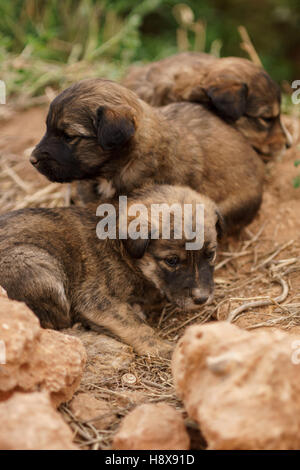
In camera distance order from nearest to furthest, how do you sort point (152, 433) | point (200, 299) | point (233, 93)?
point (152, 433)
point (200, 299)
point (233, 93)

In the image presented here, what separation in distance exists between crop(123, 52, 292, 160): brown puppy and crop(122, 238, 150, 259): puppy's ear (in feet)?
6.33

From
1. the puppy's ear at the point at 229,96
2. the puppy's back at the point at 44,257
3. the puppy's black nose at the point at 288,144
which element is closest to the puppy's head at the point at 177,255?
the puppy's back at the point at 44,257

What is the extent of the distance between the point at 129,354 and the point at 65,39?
644 centimetres

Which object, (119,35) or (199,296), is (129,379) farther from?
(119,35)

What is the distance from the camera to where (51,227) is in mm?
4250

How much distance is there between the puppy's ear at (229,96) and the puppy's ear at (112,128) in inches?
52.4

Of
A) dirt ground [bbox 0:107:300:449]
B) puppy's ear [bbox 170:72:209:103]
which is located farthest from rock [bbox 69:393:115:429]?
puppy's ear [bbox 170:72:209:103]

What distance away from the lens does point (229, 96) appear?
5.23m

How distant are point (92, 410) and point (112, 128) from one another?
2.03 meters

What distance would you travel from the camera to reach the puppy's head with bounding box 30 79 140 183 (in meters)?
4.23

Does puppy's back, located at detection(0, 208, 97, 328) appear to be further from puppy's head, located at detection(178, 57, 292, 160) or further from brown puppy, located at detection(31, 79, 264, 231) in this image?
puppy's head, located at detection(178, 57, 292, 160)

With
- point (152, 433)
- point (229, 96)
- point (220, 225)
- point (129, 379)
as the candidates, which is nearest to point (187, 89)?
point (229, 96)

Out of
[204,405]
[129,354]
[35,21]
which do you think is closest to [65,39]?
[35,21]

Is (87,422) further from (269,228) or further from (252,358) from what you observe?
(269,228)
